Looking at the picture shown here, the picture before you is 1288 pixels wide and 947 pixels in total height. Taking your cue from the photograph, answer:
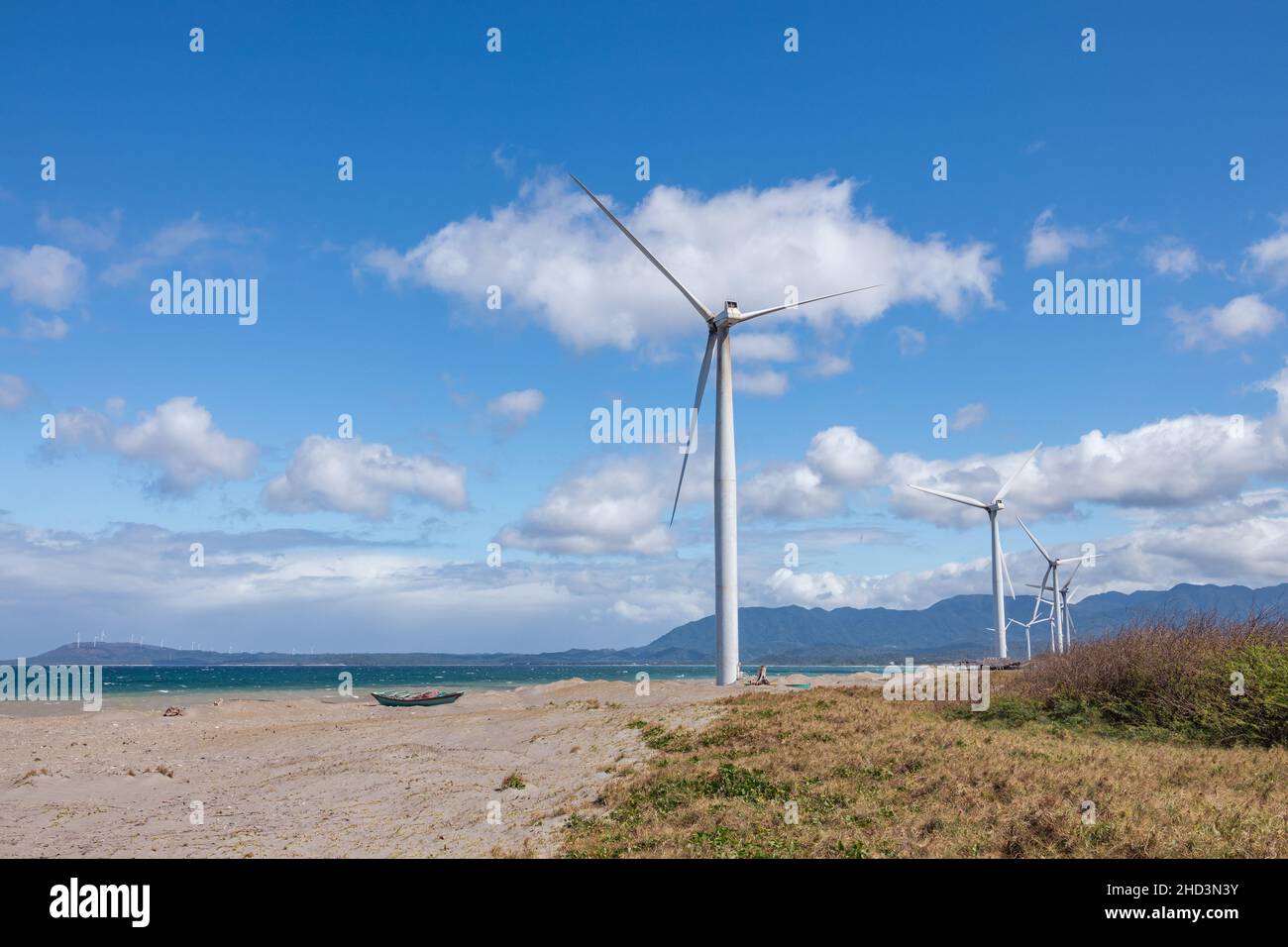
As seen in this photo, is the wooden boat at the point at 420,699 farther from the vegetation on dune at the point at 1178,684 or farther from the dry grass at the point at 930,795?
the vegetation on dune at the point at 1178,684

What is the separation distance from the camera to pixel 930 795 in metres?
20.0

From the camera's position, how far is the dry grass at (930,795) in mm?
16219

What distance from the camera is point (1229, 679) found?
30672mm

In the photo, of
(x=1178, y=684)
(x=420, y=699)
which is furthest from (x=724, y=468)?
(x=420, y=699)

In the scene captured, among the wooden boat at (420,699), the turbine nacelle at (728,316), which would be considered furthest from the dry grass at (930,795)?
the wooden boat at (420,699)

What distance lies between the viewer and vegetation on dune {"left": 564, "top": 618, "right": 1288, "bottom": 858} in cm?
1658

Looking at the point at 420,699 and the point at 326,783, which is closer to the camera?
the point at 326,783

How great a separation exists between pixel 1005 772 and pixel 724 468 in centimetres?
1957

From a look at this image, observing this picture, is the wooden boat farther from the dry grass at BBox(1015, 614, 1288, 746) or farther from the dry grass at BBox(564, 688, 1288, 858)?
the dry grass at BBox(1015, 614, 1288, 746)

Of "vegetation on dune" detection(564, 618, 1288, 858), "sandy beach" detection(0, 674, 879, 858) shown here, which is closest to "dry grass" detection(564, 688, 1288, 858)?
"vegetation on dune" detection(564, 618, 1288, 858)

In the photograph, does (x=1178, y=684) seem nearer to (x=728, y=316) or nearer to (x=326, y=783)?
(x=728, y=316)

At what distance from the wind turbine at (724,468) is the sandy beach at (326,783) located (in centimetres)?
251
